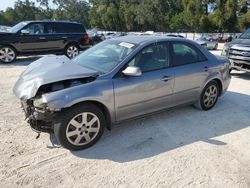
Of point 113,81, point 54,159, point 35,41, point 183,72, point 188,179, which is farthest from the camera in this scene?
point 35,41

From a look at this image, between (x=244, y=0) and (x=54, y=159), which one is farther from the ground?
(x=244, y=0)

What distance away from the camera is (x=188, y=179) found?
3107mm

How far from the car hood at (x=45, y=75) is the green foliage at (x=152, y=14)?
35.8 metres

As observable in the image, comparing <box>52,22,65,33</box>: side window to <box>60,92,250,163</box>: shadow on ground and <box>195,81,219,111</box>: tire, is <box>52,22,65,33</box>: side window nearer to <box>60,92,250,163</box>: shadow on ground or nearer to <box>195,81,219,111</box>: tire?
<box>60,92,250,163</box>: shadow on ground

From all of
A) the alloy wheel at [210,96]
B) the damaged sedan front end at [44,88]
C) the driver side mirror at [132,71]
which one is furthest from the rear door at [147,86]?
the alloy wheel at [210,96]

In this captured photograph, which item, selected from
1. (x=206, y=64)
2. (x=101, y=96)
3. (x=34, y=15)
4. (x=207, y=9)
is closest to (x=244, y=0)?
(x=207, y=9)

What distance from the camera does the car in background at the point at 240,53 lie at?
25.0ft

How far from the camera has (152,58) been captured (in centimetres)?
424

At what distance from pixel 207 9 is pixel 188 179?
137 feet

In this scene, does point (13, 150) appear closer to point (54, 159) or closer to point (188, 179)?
point (54, 159)

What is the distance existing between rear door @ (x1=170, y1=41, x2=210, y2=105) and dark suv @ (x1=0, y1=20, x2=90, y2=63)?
25.1ft

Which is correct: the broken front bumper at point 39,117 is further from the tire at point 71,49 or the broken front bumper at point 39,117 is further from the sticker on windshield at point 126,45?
the tire at point 71,49

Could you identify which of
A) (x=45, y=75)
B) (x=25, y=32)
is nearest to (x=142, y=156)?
(x=45, y=75)

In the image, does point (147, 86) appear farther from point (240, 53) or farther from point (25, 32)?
point (25, 32)
